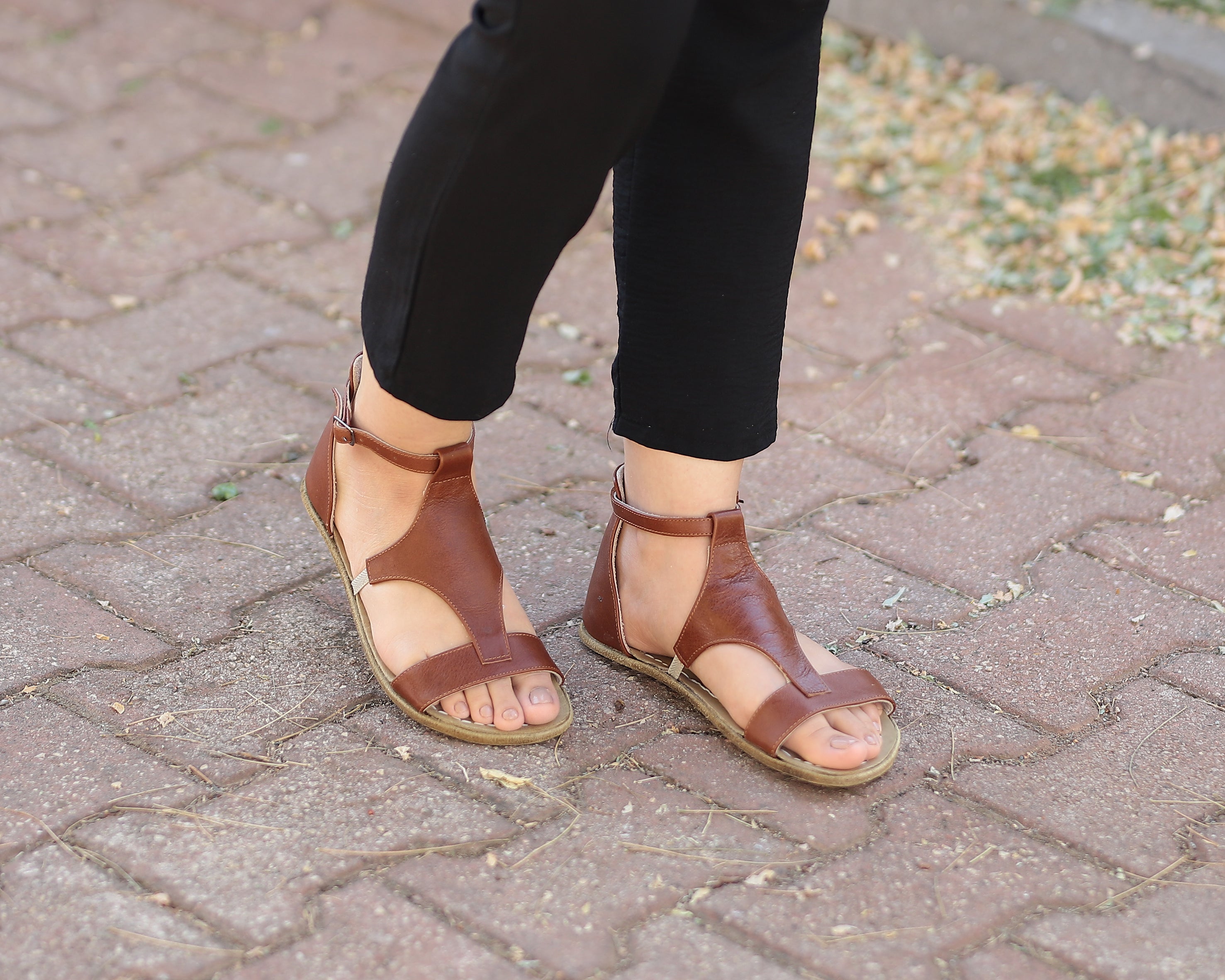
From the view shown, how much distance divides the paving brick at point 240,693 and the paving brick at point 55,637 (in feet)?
0.09

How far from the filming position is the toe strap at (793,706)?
1.32 metres

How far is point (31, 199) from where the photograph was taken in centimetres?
245

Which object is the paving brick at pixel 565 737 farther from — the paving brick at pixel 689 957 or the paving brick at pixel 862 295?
the paving brick at pixel 862 295

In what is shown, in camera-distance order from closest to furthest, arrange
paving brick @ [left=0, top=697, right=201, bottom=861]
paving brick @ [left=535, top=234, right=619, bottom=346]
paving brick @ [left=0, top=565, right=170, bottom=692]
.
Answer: paving brick @ [left=0, top=697, right=201, bottom=861]
paving brick @ [left=0, top=565, right=170, bottom=692]
paving brick @ [left=535, top=234, right=619, bottom=346]

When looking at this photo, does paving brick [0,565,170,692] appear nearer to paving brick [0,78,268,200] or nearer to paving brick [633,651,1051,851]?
paving brick [633,651,1051,851]

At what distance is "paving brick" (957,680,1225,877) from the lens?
1272 millimetres

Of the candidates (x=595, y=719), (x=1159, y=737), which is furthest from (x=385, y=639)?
(x=1159, y=737)

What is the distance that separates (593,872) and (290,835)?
266mm

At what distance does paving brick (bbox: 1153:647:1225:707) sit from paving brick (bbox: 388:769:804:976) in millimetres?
537

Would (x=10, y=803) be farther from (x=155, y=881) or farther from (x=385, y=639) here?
(x=385, y=639)

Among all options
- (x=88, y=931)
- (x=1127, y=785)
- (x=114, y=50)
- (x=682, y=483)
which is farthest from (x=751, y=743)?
(x=114, y=50)

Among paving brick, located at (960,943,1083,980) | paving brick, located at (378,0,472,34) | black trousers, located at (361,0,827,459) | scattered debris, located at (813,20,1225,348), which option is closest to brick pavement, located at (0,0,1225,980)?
paving brick, located at (960,943,1083,980)

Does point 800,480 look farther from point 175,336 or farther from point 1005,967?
point 175,336

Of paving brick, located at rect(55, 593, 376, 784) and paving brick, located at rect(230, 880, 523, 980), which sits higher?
paving brick, located at rect(230, 880, 523, 980)
